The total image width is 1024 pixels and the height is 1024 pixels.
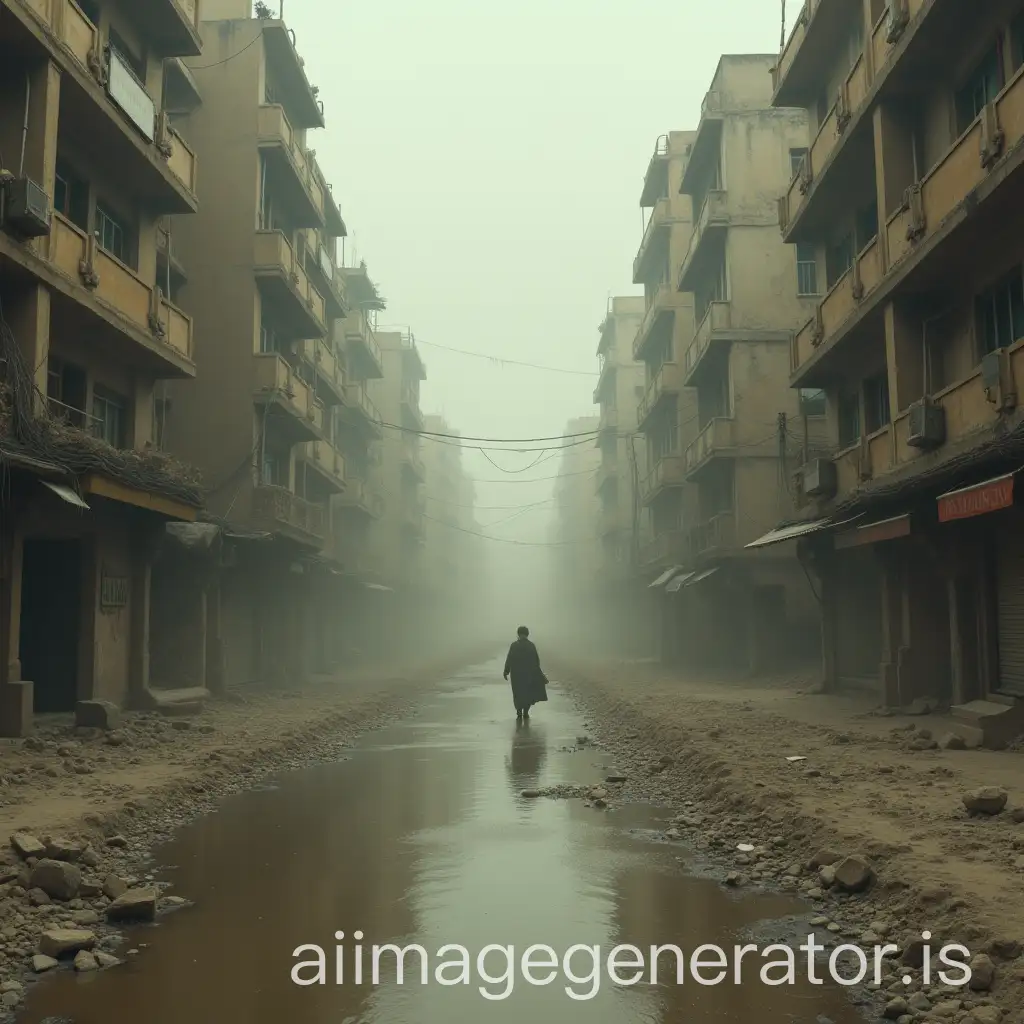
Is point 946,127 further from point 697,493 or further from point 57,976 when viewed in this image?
point 697,493

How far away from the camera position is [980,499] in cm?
1168

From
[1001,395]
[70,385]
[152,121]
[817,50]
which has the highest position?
[817,50]

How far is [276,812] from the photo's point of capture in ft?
34.5

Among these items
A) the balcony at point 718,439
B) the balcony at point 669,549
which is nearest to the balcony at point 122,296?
the balcony at point 718,439

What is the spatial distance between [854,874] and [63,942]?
4.75m

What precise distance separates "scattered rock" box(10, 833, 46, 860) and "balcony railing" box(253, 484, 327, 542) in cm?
1895

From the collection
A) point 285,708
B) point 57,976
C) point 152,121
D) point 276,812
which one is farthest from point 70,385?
point 57,976

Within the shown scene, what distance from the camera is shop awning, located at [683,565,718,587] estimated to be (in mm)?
30016

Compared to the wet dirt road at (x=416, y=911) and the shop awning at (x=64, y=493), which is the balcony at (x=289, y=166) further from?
the wet dirt road at (x=416, y=911)

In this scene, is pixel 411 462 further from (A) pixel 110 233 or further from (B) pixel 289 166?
(A) pixel 110 233

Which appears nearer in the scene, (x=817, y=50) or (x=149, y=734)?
(x=149, y=734)

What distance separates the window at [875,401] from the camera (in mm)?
20283

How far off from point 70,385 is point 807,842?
46.3ft

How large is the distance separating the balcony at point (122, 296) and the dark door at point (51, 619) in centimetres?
371
